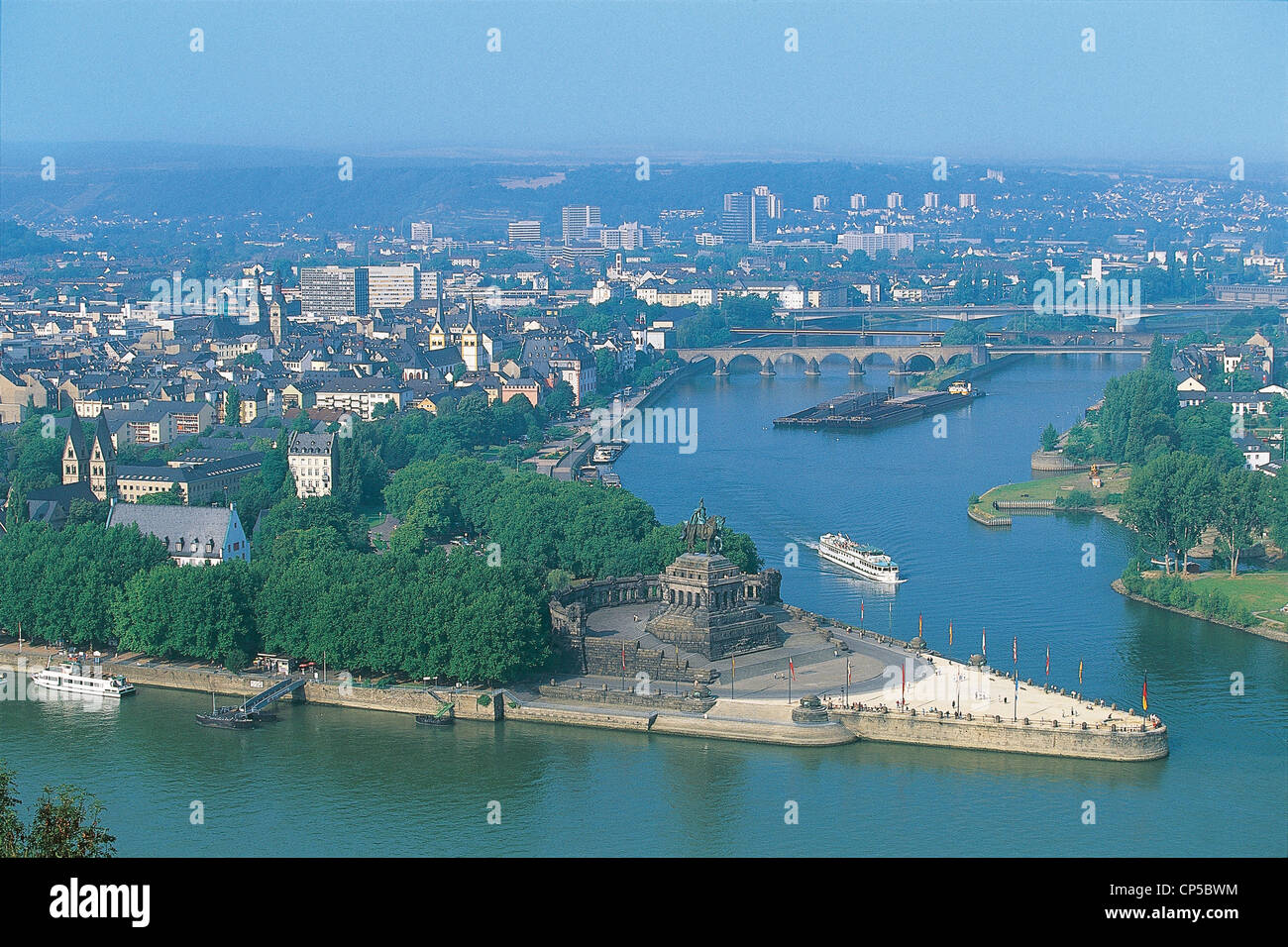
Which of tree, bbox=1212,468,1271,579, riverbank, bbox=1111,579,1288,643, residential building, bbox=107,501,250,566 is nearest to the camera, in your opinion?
riverbank, bbox=1111,579,1288,643

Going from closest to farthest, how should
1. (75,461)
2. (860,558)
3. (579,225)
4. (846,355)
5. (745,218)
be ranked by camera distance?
(860,558) → (75,461) → (846,355) → (579,225) → (745,218)

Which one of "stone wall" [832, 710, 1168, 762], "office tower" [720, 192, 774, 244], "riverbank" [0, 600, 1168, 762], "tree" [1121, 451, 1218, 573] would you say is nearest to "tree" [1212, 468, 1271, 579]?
"tree" [1121, 451, 1218, 573]

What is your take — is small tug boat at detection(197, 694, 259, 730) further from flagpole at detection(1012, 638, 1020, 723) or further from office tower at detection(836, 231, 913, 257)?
office tower at detection(836, 231, 913, 257)

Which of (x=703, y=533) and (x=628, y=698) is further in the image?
(x=703, y=533)

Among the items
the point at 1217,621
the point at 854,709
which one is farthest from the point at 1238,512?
the point at 854,709

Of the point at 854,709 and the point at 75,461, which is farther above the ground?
the point at 75,461

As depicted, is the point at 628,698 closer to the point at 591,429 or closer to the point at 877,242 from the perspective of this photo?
the point at 591,429
